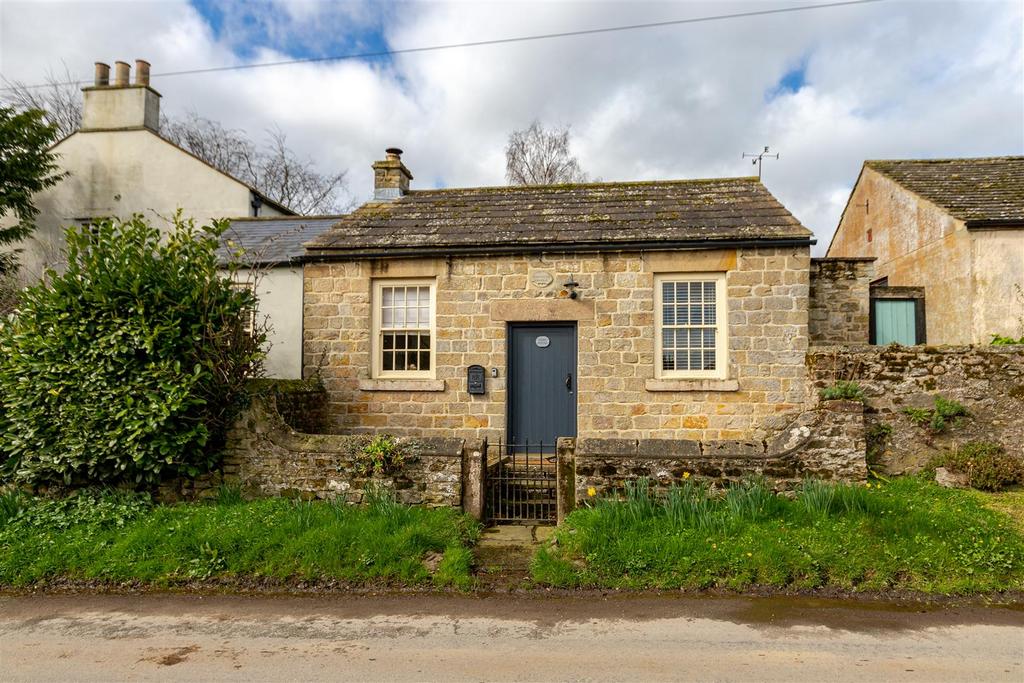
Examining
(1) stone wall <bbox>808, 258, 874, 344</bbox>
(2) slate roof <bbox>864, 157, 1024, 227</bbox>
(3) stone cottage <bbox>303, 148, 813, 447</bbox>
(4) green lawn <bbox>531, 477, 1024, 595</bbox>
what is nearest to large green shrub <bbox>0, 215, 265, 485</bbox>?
(3) stone cottage <bbox>303, 148, 813, 447</bbox>

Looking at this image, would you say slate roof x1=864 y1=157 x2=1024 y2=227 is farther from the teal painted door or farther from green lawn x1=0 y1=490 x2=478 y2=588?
green lawn x1=0 y1=490 x2=478 y2=588

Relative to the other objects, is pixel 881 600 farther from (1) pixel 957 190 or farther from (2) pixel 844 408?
(1) pixel 957 190

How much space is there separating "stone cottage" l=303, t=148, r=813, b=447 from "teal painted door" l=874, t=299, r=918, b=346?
4672 mm

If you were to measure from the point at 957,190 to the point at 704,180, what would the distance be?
26.2 feet

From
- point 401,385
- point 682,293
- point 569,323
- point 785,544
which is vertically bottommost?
point 785,544

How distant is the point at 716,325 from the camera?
1031 cm

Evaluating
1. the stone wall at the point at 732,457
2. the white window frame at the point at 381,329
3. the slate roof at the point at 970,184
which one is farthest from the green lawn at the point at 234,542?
the slate roof at the point at 970,184

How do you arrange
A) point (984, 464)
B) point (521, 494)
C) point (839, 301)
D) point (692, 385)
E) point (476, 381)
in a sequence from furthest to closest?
point (839, 301) → point (476, 381) → point (692, 385) → point (521, 494) → point (984, 464)

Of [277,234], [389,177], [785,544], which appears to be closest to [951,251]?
[785,544]

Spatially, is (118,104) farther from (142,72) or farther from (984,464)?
(984,464)

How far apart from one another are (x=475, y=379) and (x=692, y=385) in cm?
364

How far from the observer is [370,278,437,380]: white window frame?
35.8 feet

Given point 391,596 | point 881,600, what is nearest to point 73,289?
point 391,596

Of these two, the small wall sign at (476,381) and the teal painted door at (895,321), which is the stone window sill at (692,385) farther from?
the teal painted door at (895,321)
